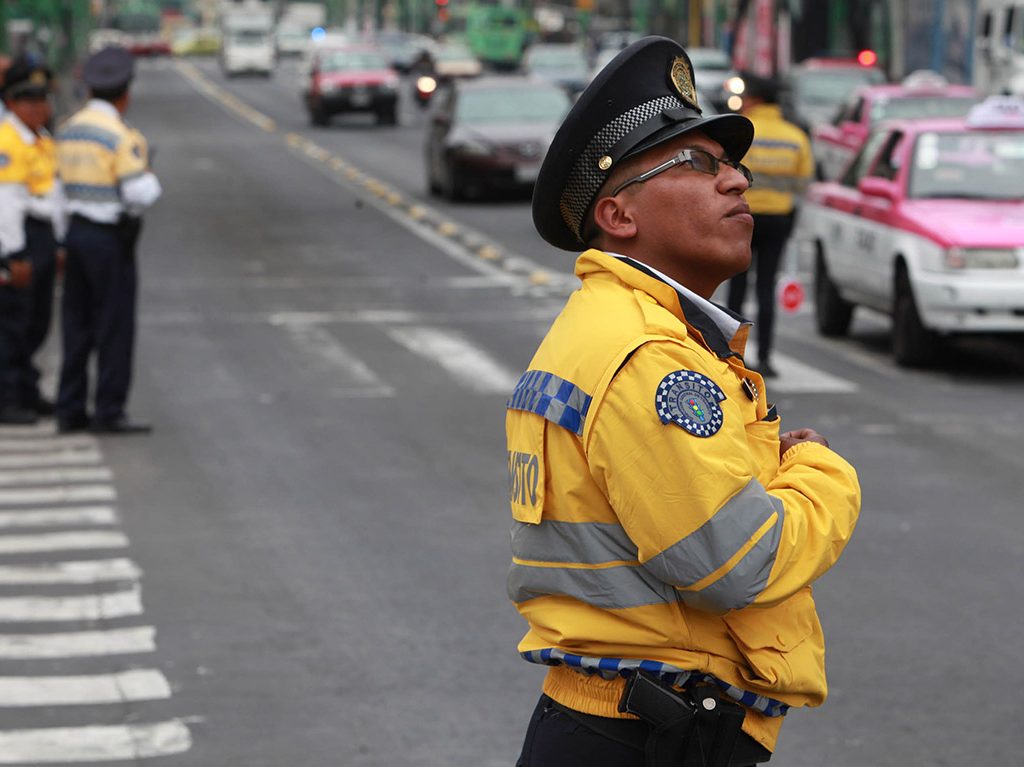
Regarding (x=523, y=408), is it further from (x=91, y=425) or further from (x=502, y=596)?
(x=91, y=425)

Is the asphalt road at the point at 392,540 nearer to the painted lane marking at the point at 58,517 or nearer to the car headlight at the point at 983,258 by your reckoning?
the painted lane marking at the point at 58,517

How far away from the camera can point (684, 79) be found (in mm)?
3377

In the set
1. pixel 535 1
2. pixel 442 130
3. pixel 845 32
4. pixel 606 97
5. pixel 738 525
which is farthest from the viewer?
pixel 535 1

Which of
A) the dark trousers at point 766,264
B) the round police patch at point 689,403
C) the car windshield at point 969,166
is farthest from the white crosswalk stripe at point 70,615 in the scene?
the car windshield at point 969,166

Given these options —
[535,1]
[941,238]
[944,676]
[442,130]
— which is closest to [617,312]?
[944,676]

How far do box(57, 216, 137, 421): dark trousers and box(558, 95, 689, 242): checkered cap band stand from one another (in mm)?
8382

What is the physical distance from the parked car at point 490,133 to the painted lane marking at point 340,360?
38.8ft

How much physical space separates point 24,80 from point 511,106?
18215mm

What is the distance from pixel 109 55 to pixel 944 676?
6.64 meters

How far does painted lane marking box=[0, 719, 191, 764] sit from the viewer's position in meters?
6.07

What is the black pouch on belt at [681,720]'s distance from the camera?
3135mm

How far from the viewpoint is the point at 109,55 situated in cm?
1155

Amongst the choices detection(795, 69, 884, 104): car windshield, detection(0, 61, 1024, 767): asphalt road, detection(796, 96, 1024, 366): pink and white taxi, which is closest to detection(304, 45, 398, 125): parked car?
detection(795, 69, 884, 104): car windshield

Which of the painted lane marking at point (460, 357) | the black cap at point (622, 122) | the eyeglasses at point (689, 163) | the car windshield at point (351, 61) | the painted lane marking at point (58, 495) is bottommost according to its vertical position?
the car windshield at point (351, 61)
